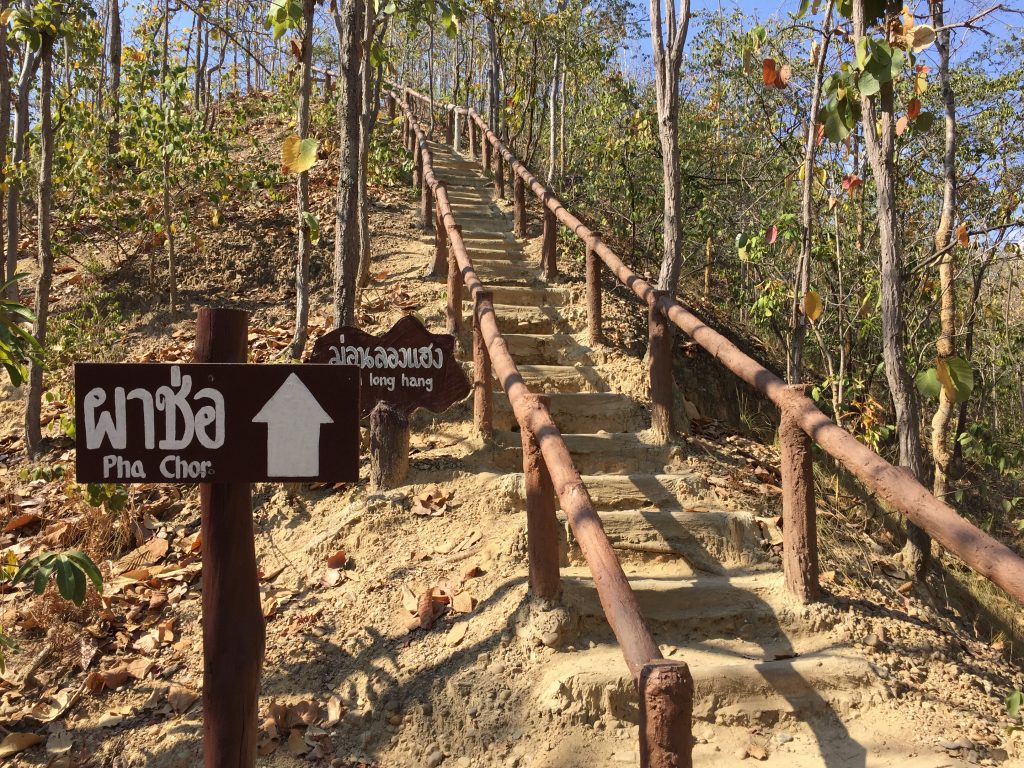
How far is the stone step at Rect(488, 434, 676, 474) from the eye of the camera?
16.9 ft

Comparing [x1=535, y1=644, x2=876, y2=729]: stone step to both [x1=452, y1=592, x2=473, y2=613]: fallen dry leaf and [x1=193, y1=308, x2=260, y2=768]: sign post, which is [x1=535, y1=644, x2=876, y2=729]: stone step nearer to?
[x1=452, y1=592, x2=473, y2=613]: fallen dry leaf

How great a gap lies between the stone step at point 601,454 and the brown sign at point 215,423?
10.2 ft

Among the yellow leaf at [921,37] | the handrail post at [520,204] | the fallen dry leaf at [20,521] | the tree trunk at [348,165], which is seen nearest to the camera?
the yellow leaf at [921,37]

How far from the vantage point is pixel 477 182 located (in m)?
12.6

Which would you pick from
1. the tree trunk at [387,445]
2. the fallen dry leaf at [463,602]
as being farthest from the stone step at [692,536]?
the tree trunk at [387,445]

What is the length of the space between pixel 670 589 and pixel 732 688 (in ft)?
1.97

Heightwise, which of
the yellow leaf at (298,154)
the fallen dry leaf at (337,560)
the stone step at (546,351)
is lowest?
the fallen dry leaf at (337,560)

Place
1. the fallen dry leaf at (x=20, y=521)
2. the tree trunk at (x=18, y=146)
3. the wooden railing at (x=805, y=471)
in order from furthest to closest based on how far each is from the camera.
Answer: the tree trunk at (x=18, y=146) < the fallen dry leaf at (x=20, y=521) < the wooden railing at (x=805, y=471)

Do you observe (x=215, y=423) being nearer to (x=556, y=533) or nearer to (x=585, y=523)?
(x=585, y=523)

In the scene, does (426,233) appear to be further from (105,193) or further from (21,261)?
(21,261)

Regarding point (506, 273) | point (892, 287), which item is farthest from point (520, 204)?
point (892, 287)

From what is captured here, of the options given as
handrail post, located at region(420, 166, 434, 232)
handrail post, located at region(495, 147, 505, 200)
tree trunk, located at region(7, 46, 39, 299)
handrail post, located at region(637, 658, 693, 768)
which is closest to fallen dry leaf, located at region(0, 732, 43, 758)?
handrail post, located at region(637, 658, 693, 768)

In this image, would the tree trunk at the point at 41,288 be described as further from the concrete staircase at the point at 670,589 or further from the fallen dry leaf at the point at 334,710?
the fallen dry leaf at the point at 334,710

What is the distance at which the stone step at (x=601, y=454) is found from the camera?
16.9ft
